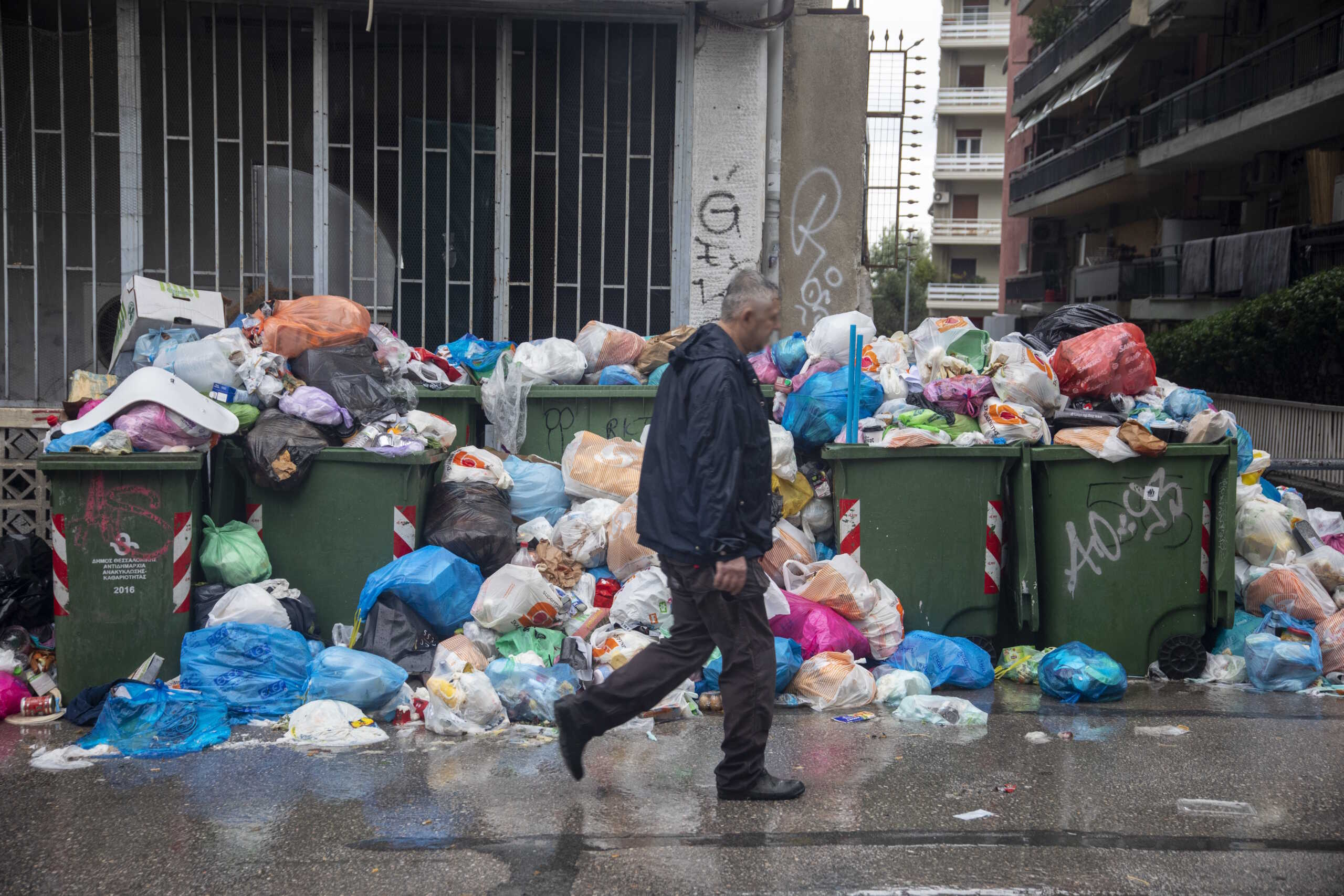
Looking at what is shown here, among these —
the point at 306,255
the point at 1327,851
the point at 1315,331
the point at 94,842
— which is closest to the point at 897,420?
the point at 1327,851

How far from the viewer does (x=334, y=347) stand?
5.73 metres

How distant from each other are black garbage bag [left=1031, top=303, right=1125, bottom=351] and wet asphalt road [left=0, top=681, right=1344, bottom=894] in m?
2.52

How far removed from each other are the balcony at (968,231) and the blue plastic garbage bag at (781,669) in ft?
183

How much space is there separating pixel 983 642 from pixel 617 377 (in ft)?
7.75

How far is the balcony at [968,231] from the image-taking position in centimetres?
5778

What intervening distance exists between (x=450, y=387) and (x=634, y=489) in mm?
1161

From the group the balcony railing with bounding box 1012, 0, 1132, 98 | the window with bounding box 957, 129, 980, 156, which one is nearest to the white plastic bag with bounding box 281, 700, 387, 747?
the balcony railing with bounding box 1012, 0, 1132, 98

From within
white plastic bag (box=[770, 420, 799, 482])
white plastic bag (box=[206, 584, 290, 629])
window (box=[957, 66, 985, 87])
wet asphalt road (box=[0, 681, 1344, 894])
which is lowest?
wet asphalt road (box=[0, 681, 1344, 894])

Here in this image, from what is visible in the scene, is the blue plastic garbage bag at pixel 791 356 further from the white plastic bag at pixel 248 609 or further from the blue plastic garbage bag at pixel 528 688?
the white plastic bag at pixel 248 609

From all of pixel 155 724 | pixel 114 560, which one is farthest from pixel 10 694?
pixel 155 724

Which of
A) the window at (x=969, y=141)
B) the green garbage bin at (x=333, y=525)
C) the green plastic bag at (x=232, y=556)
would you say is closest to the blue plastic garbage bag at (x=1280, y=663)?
the green garbage bin at (x=333, y=525)

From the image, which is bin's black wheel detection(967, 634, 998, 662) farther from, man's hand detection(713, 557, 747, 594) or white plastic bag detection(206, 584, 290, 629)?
white plastic bag detection(206, 584, 290, 629)

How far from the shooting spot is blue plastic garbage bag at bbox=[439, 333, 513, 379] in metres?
6.36

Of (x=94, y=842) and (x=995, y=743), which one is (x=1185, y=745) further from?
(x=94, y=842)
